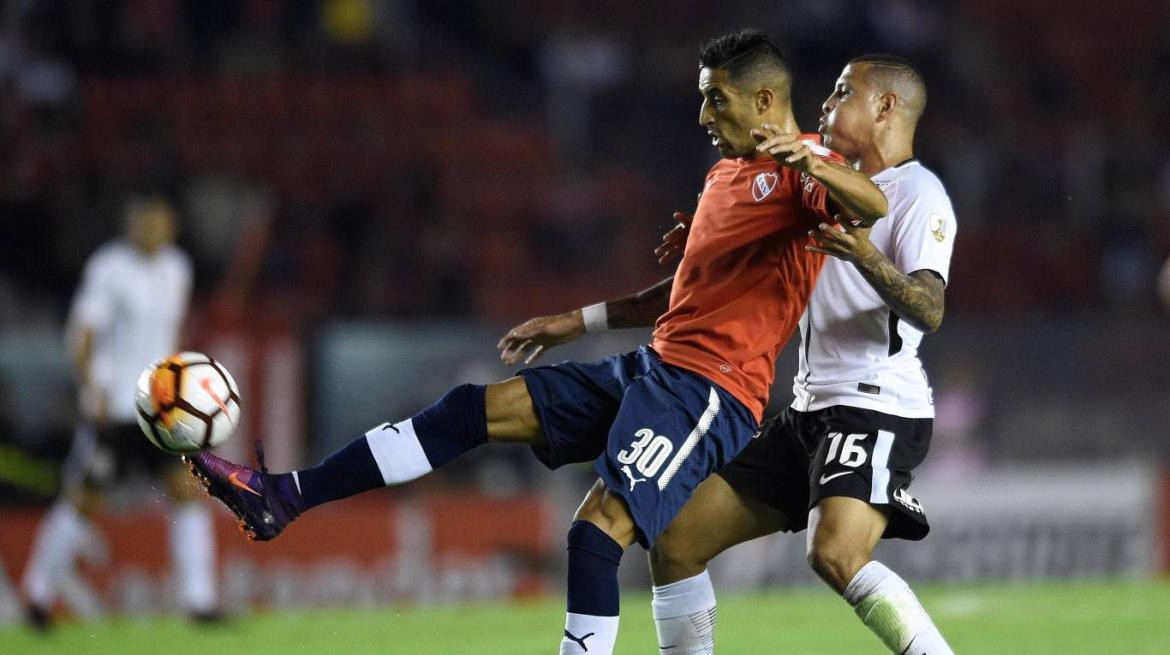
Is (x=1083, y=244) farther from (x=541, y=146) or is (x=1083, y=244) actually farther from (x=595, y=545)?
(x=595, y=545)

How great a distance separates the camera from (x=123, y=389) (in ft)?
29.9

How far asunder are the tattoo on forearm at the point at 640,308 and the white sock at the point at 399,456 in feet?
3.07

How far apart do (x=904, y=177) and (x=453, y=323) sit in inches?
263

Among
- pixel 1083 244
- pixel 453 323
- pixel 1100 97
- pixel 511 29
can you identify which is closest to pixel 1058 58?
pixel 1100 97

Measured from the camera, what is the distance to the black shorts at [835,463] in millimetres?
4758

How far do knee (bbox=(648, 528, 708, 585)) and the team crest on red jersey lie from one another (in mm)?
1137

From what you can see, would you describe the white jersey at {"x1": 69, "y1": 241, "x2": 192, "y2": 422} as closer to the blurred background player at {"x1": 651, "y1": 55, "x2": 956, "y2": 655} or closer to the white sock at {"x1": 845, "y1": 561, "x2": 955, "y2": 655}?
the blurred background player at {"x1": 651, "y1": 55, "x2": 956, "y2": 655}

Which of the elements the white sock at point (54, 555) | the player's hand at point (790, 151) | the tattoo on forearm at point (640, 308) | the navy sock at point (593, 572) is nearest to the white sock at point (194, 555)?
the white sock at point (54, 555)

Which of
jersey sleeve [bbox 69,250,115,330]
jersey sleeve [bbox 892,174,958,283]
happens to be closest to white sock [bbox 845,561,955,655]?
jersey sleeve [bbox 892,174,958,283]

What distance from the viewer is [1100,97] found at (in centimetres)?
1670

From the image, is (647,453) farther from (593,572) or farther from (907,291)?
(907,291)

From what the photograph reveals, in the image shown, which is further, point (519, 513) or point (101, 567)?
point (519, 513)

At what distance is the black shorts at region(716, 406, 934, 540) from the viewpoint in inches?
187

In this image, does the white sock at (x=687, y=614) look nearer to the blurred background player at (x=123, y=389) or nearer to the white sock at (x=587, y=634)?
the white sock at (x=587, y=634)
